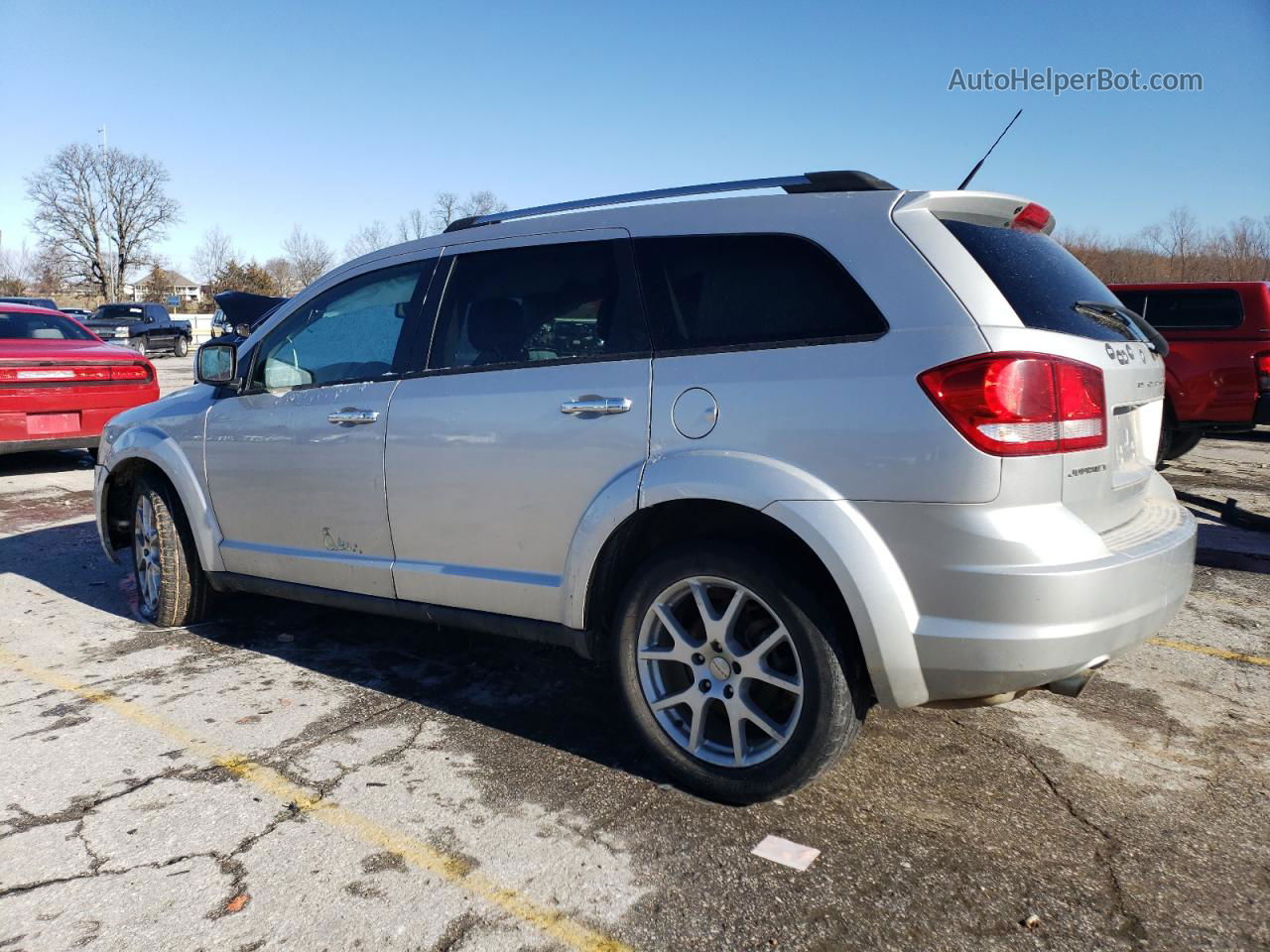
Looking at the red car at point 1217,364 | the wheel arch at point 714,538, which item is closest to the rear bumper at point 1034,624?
the wheel arch at point 714,538

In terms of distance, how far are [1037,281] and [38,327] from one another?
32.3ft

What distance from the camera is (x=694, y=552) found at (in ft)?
9.73

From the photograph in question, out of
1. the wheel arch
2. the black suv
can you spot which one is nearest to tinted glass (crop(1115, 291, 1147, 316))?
the wheel arch

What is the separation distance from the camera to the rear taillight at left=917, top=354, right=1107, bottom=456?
2.53 m

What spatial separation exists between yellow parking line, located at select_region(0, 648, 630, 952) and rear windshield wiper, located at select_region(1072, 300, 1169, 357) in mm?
2267

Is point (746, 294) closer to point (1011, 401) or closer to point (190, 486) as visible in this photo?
point (1011, 401)

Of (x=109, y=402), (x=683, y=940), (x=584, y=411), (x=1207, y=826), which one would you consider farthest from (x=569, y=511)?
(x=109, y=402)

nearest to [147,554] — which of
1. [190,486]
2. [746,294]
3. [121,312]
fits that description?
[190,486]

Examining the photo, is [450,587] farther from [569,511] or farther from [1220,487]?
[1220,487]

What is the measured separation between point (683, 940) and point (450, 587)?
1.68 m

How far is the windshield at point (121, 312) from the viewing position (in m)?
30.9

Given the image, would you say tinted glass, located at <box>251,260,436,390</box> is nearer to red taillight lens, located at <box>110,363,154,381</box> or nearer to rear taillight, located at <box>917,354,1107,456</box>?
rear taillight, located at <box>917,354,1107,456</box>

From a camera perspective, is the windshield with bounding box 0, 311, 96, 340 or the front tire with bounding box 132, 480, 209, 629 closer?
the front tire with bounding box 132, 480, 209, 629

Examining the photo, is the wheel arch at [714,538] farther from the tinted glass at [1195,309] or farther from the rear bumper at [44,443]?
the tinted glass at [1195,309]
